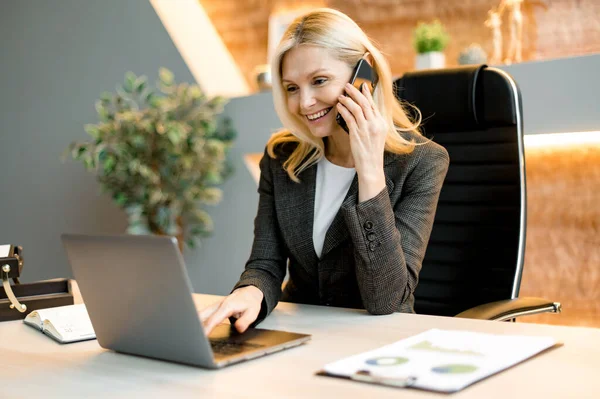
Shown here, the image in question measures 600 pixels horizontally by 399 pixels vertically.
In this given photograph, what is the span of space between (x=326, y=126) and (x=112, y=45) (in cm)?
274

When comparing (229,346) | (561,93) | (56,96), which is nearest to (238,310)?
(229,346)

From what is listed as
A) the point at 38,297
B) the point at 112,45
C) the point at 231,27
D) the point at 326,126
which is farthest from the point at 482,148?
the point at 112,45

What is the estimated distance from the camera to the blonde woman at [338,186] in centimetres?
148

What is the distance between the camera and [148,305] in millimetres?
1043

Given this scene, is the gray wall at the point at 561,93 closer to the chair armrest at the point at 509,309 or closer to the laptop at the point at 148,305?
the chair armrest at the point at 509,309

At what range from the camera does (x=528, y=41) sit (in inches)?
118

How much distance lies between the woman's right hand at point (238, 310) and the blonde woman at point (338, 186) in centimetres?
1

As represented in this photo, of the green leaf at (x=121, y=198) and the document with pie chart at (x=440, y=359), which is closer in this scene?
the document with pie chart at (x=440, y=359)

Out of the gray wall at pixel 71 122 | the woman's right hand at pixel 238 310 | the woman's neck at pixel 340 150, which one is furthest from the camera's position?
the gray wall at pixel 71 122

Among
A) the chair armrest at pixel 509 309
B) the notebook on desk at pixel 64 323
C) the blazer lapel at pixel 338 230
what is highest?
the blazer lapel at pixel 338 230

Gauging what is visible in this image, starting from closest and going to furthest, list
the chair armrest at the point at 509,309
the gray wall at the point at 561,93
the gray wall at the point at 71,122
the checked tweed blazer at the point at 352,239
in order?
the checked tweed blazer at the point at 352,239
the chair armrest at the point at 509,309
the gray wall at the point at 561,93
the gray wall at the point at 71,122

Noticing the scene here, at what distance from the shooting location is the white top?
5.69ft

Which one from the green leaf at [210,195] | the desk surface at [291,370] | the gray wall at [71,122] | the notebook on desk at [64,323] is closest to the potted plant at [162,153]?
the green leaf at [210,195]

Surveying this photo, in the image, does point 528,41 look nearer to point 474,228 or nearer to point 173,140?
point 474,228
